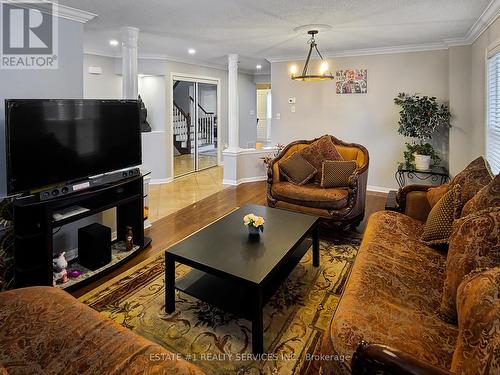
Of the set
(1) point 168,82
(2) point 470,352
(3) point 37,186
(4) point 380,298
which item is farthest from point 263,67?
(2) point 470,352

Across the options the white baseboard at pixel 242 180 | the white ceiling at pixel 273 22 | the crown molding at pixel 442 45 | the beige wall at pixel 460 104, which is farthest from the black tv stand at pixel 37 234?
the beige wall at pixel 460 104

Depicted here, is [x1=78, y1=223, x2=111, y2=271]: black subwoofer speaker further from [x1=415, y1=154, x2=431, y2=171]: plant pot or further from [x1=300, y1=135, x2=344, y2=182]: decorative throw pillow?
[x1=415, y1=154, x2=431, y2=171]: plant pot

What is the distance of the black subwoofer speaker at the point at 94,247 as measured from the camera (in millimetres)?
2844

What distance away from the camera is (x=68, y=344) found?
53.7 inches

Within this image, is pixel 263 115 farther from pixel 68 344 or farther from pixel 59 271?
pixel 68 344

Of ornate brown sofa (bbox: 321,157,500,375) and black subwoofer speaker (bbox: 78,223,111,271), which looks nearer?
ornate brown sofa (bbox: 321,157,500,375)

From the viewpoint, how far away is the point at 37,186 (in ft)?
8.00

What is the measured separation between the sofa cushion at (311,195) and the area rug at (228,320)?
87cm

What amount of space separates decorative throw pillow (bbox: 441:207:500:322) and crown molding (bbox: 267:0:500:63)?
279 centimetres

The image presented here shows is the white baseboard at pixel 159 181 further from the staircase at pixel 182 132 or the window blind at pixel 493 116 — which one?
the window blind at pixel 493 116

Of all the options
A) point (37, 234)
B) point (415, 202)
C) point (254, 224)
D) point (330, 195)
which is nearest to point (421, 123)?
point (330, 195)

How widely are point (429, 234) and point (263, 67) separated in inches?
251

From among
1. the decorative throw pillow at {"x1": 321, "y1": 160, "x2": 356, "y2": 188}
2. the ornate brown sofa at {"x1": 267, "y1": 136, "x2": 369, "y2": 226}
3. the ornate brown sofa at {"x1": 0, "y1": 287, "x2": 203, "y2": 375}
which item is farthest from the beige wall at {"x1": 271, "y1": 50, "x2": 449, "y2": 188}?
the ornate brown sofa at {"x1": 0, "y1": 287, "x2": 203, "y2": 375}

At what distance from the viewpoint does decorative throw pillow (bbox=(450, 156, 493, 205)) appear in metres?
2.23
